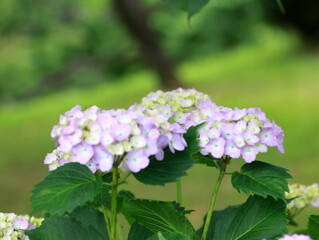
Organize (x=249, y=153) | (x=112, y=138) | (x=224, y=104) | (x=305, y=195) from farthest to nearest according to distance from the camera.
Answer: (x=224, y=104) → (x=305, y=195) → (x=249, y=153) → (x=112, y=138)

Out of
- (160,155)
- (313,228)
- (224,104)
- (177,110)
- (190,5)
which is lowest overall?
(313,228)

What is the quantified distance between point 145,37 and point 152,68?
101 centimetres

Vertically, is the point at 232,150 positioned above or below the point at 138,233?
above

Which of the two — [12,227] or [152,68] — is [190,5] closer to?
[12,227]

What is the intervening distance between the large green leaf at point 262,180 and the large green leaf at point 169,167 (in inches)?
5.6

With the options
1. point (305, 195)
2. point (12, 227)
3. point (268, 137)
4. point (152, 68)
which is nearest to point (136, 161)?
point (268, 137)

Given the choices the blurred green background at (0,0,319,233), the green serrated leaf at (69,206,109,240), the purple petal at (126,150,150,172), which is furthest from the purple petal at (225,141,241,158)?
the blurred green background at (0,0,319,233)

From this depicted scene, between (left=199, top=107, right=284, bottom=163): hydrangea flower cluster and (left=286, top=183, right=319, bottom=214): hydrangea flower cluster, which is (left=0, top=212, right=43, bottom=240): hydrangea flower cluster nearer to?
(left=199, top=107, right=284, bottom=163): hydrangea flower cluster

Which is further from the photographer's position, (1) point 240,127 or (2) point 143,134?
(1) point 240,127

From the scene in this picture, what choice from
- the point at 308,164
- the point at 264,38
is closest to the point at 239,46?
the point at 264,38

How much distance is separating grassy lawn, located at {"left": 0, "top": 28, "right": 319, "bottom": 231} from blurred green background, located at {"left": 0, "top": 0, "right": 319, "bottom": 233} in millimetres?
18

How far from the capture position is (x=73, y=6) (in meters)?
17.0

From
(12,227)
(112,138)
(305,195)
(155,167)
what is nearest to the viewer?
(112,138)

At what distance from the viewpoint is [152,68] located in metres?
11.5
